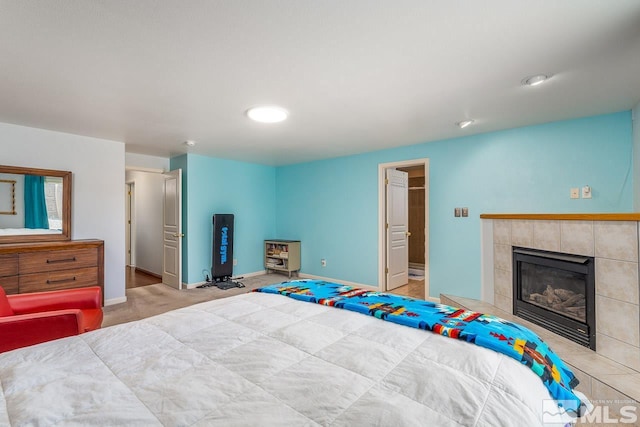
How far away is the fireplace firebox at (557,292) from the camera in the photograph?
2.46m

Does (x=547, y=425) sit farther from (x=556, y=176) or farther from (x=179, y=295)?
(x=179, y=295)

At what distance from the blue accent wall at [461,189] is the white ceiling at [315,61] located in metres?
0.32

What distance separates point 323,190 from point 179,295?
293 centimetres

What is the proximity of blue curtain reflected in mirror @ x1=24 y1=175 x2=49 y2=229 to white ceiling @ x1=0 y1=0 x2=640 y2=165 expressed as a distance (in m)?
0.66

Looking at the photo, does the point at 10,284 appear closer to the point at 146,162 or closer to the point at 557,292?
the point at 146,162

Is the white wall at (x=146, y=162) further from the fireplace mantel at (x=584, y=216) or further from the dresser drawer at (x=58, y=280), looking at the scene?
the fireplace mantel at (x=584, y=216)

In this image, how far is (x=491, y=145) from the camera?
376cm

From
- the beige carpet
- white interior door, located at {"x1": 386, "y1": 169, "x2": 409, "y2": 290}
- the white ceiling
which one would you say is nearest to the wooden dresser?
the beige carpet

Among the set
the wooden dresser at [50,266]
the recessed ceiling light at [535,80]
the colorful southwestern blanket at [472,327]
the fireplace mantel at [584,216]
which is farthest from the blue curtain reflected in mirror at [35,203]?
the fireplace mantel at [584,216]

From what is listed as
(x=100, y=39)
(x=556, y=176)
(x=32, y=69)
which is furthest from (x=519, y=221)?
(x=32, y=69)

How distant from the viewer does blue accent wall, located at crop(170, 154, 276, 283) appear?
16.4ft

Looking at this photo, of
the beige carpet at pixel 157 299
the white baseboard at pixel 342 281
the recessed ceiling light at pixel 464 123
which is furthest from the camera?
the white baseboard at pixel 342 281

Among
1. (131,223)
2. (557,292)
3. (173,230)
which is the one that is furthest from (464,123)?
(131,223)

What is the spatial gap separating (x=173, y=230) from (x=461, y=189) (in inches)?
177
